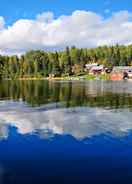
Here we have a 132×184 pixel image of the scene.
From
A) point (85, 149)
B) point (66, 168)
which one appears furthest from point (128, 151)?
point (66, 168)

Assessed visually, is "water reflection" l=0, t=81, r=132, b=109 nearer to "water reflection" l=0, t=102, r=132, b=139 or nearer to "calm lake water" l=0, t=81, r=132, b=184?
"water reflection" l=0, t=102, r=132, b=139

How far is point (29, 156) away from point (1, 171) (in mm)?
2900

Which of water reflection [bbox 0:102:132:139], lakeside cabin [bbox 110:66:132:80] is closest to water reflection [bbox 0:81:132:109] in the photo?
water reflection [bbox 0:102:132:139]

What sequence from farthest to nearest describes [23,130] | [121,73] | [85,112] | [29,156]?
[121,73]
[85,112]
[23,130]
[29,156]

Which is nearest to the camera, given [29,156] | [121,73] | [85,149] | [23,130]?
[29,156]

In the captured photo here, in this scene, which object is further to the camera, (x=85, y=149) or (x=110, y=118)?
(x=110, y=118)

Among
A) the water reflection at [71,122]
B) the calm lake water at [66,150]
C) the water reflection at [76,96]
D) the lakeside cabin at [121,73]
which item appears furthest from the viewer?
the lakeside cabin at [121,73]

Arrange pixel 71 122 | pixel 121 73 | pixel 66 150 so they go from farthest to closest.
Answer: pixel 121 73, pixel 71 122, pixel 66 150

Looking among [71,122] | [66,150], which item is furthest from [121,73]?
[66,150]

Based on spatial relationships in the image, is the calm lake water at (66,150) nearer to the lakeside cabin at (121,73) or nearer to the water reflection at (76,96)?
the water reflection at (76,96)

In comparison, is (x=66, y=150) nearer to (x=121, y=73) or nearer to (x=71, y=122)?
(x=71, y=122)

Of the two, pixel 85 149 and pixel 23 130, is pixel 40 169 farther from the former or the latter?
pixel 23 130

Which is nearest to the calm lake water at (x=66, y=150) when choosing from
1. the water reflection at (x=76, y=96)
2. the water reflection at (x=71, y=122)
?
the water reflection at (x=71, y=122)

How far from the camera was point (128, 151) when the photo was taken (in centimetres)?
2009
